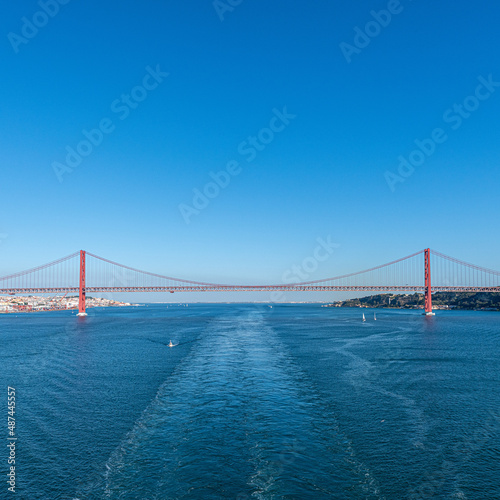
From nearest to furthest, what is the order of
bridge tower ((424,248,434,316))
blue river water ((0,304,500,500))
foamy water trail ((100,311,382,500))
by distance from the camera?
foamy water trail ((100,311,382,500)) < blue river water ((0,304,500,500)) < bridge tower ((424,248,434,316))

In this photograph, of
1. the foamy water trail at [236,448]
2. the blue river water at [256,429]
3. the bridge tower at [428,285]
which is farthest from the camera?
the bridge tower at [428,285]

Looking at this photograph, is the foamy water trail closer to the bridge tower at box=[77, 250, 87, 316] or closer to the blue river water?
the blue river water

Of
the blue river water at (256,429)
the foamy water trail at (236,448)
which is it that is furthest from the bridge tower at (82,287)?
the foamy water trail at (236,448)

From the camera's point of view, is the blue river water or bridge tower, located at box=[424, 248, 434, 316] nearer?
the blue river water

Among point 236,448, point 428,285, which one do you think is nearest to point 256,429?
point 236,448

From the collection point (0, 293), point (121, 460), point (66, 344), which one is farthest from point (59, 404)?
point (0, 293)

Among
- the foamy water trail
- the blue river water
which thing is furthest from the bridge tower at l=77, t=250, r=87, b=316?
the foamy water trail

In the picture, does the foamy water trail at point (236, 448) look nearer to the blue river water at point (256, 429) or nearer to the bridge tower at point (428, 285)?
the blue river water at point (256, 429)

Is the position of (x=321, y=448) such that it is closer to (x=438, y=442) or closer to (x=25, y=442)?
(x=438, y=442)

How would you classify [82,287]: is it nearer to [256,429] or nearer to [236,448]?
[256,429]
